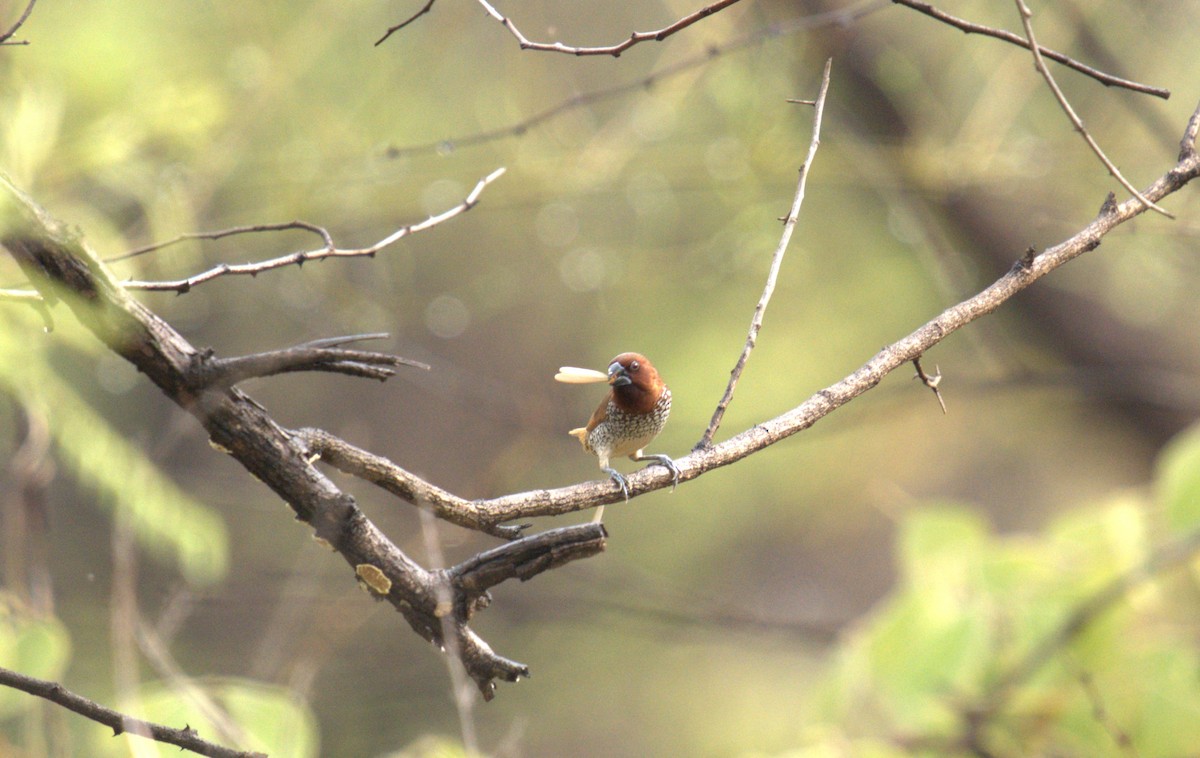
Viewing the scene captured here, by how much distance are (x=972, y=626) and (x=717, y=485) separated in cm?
306

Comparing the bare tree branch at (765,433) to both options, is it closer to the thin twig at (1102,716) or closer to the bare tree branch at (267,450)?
the bare tree branch at (267,450)

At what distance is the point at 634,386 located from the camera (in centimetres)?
158

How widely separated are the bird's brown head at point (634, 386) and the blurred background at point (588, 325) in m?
0.44

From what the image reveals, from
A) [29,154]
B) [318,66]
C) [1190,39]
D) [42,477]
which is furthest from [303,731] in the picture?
[1190,39]

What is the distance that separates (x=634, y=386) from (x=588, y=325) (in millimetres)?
3221

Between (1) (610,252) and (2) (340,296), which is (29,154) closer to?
(2) (340,296)

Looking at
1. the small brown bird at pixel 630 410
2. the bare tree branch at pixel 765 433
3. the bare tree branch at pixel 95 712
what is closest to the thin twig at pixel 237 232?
the bare tree branch at pixel 765 433

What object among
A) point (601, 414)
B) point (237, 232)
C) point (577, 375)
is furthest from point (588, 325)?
point (237, 232)

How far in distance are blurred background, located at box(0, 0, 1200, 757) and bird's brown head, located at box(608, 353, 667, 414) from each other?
1.43ft

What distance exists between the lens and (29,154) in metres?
2.06

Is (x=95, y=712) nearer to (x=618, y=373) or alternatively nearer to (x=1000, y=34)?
(x=618, y=373)

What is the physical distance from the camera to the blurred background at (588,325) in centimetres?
225

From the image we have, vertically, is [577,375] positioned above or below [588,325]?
below

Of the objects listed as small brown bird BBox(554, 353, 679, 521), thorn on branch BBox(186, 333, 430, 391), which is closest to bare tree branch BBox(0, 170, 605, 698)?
thorn on branch BBox(186, 333, 430, 391)
